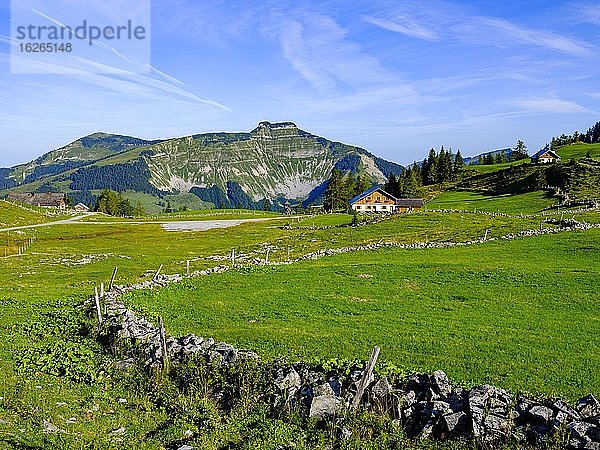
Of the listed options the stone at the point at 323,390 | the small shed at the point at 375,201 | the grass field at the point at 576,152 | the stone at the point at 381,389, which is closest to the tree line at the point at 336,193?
the small shed at the point at 375,201

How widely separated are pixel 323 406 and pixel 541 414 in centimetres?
563

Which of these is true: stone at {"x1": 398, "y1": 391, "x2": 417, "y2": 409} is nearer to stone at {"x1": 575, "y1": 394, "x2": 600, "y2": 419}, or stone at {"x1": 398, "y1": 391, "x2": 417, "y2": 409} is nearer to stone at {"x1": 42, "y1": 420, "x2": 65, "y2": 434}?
stone at {"x1": 575, "y1": 394, "x2": 600, "y2": 419}

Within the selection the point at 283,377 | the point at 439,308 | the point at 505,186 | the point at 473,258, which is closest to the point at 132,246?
the point at 473,258

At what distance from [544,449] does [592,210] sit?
233ft

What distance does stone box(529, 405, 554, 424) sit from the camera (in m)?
11.9

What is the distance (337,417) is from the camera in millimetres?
13148

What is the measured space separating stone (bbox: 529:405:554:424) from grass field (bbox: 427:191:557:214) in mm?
80338

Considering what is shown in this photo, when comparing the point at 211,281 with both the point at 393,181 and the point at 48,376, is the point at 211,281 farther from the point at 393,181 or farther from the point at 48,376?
the point at 393,181

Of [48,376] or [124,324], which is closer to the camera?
[48,376]

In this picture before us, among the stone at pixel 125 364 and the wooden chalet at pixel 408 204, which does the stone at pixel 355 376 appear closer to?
the stone at pixel 125 364

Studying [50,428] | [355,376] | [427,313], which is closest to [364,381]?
[355,376]

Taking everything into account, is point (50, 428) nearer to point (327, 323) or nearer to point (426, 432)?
point (426, 432)

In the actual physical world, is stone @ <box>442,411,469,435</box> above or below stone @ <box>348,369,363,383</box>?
below

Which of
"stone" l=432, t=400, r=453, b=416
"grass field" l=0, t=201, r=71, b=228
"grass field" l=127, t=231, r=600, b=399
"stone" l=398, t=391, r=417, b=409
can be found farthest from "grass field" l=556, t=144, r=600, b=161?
"stone" l=432, t=400, r=453, b=416
